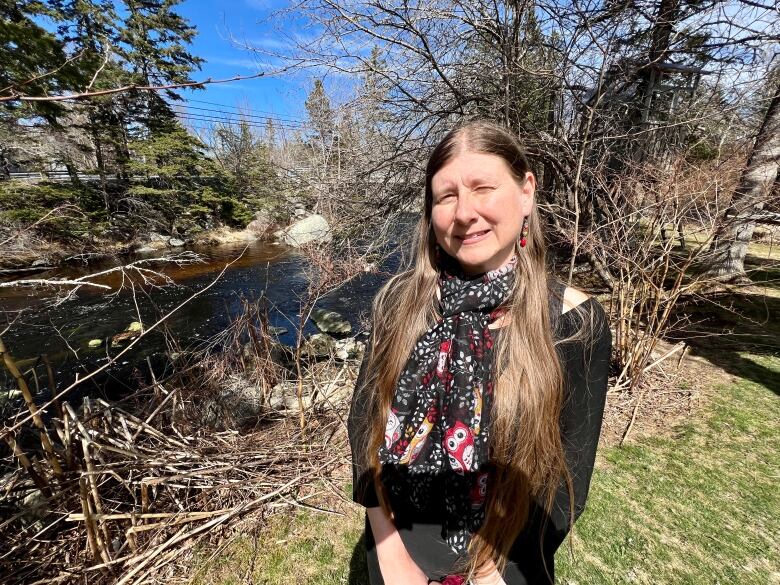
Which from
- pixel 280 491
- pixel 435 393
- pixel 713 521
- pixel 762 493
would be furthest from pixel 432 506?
pixel 762 493

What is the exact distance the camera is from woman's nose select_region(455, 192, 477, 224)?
1045 mm

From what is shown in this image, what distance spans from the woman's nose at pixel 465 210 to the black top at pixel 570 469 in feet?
1.35

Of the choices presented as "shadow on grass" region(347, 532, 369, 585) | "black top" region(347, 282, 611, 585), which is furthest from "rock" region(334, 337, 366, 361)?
"black top" region(347, 282, 611, 585)

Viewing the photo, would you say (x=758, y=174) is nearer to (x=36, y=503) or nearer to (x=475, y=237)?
(x=475, y=237)

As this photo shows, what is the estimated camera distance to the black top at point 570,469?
1.11 metres

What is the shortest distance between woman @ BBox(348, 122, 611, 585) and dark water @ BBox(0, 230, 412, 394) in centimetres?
563

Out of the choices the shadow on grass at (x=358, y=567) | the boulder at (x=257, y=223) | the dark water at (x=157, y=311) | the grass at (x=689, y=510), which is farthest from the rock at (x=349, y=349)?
the boulder at (x=257, y=223)

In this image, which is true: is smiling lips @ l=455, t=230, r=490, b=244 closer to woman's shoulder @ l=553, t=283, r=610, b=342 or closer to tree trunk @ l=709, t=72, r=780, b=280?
woman's shoulder @ l=553, t=283, r=610, b=342

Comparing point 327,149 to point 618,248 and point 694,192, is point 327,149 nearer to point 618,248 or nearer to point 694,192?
point 618,248

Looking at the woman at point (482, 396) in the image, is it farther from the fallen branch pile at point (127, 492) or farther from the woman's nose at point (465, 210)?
the fallen branch pile at point (127, 492)

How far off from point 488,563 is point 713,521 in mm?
2288

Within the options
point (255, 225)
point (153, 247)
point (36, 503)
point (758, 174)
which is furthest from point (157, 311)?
point (255, 225)

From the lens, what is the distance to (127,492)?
238 cm

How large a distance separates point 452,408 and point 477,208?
65 centimetres
